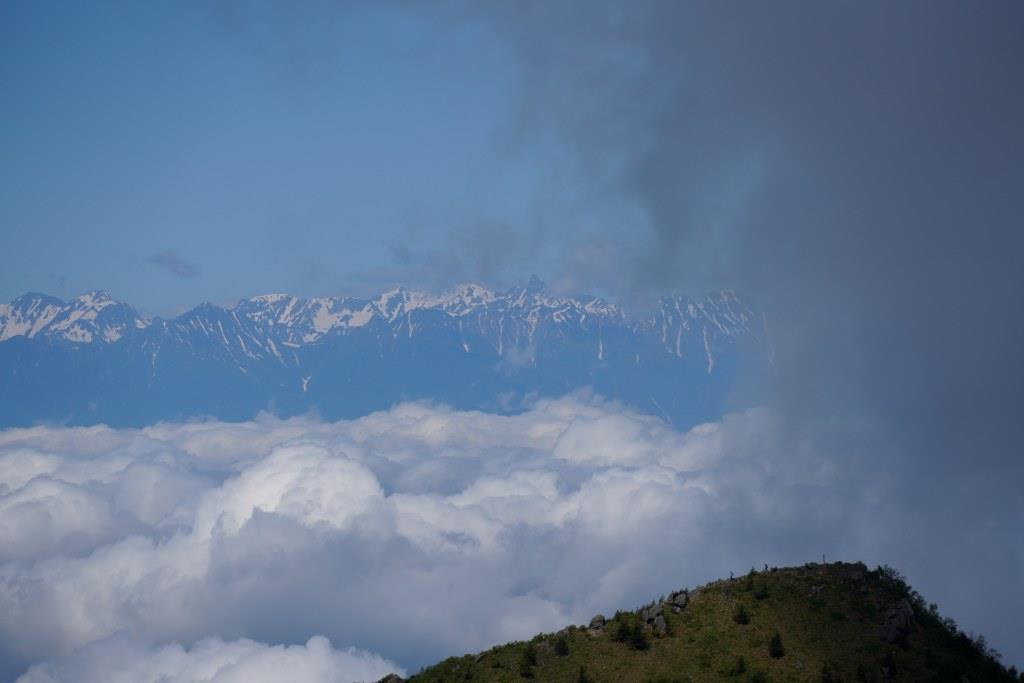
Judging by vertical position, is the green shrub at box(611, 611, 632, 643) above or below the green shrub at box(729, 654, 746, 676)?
above

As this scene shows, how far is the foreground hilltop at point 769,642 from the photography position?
212ft

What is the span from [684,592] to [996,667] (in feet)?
85.8

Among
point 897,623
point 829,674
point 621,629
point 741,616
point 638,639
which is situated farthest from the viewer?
point 621,629

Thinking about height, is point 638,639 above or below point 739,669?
above

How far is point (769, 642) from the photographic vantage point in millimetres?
67750

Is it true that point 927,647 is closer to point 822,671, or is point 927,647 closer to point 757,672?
point 822,671

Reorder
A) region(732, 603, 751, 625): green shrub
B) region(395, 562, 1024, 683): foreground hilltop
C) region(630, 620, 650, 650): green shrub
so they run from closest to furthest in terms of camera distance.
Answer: region(395, 562, 1024, 683): foreground hilltop, region(630, 620, 650, 650): green shrub, region(732, 603, 751, 625): green shrub

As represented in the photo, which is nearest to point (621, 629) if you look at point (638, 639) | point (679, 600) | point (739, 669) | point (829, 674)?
point (638, 639)

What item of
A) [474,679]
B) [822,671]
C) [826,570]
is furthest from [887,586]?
[474,679]

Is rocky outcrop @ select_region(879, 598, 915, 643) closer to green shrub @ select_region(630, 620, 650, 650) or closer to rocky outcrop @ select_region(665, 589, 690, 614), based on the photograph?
rocky outcrop @ select_region(665, 589, 690, 614)

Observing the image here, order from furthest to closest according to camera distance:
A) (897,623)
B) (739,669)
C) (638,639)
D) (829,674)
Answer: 1. (638,639)
2. (897,623)
3. (739,669)
4. (829,674)

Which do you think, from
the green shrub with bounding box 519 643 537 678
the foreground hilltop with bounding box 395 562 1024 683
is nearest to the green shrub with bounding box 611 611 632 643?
the foreground hilltop with bounding box 395 562 1024 683

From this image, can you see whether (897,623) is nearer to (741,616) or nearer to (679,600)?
(741,616)

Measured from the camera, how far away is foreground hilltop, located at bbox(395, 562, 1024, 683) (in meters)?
64.5
